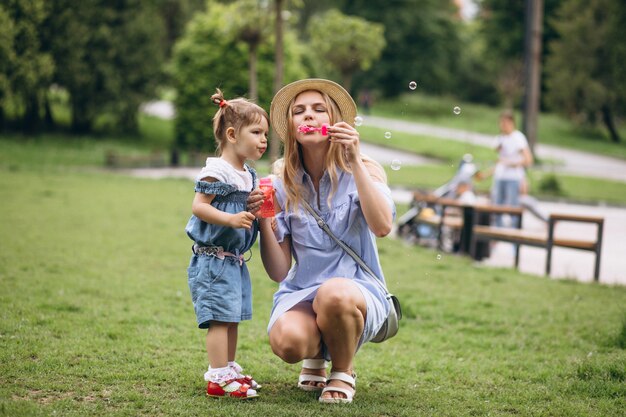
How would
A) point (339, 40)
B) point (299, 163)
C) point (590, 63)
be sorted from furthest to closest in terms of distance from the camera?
point (590, 63) → point (339, 40) → point (299, 163)

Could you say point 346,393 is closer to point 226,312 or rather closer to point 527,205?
point 226,312

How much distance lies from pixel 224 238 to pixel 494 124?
37.7 metres

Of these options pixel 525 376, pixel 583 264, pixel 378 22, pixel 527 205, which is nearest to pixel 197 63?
pixel 527 205

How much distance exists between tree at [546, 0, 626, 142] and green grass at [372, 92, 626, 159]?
143 centimetres

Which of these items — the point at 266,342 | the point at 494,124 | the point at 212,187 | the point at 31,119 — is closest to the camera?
the point at 212,187

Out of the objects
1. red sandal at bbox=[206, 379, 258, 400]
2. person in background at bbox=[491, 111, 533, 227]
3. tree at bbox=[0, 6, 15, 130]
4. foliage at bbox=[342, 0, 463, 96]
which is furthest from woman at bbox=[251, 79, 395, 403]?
foliage at bbox=[342, 0, 463, 96]

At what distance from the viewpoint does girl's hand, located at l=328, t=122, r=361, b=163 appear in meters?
3.84

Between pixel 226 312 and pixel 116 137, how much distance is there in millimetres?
26996

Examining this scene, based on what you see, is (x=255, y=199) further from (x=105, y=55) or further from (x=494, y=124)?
(x=494, y=124)

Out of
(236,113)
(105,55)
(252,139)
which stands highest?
(105,55)

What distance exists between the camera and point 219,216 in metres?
3.89

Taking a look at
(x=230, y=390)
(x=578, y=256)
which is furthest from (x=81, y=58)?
(x=230, y=390)

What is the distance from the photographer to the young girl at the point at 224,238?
157 inches

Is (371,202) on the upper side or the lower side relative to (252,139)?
lower
